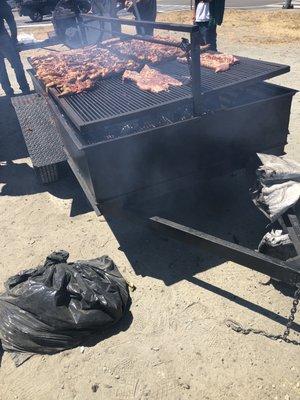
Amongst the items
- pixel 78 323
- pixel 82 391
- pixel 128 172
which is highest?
pixel 128 172

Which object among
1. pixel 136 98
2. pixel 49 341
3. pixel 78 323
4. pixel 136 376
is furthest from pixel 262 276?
pixel 136 98

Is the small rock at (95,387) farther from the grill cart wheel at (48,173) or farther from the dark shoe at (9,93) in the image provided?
the dark shoe at (9,93)

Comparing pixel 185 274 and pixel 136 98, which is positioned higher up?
pixel 136 98

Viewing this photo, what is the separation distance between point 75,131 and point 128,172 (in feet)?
2.47

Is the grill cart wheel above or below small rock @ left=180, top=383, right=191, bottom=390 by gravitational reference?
above

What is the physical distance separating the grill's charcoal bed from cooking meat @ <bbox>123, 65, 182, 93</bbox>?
0.22 feet

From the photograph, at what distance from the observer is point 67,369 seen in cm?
268

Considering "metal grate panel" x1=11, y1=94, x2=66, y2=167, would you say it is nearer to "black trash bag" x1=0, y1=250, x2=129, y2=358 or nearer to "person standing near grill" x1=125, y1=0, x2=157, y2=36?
"black trash bag" x1=0, y1=250, x2=129, y2=358

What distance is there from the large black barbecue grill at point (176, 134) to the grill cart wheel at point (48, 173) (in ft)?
3.41

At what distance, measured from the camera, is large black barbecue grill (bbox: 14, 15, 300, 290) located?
3018 mm

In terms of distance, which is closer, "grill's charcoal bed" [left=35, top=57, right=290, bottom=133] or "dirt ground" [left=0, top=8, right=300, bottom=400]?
"dirt ground" [left=0, top=8, right=300, bottom=400]

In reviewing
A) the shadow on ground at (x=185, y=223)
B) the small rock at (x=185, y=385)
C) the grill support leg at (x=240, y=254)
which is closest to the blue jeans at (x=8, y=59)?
the shadow on ground at (x=185, y=223)

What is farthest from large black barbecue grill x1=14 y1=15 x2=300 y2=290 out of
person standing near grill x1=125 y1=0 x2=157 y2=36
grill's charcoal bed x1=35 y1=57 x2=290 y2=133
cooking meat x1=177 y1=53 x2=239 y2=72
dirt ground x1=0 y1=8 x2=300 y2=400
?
person standing near grill x1=125 y1=0 x2=157 y2=36

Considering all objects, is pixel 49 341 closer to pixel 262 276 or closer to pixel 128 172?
pixel 128 172
